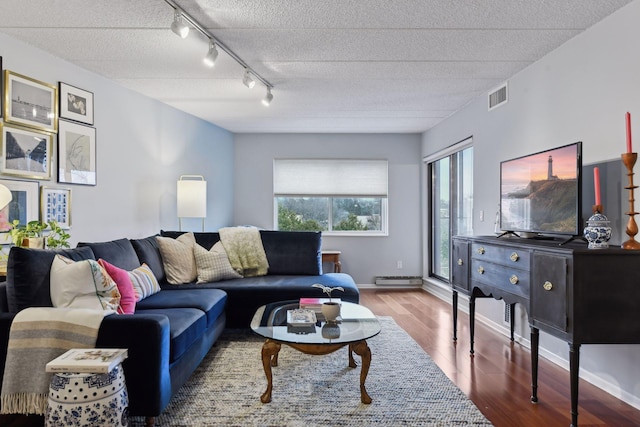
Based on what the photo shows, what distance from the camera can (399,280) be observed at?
6191 mm

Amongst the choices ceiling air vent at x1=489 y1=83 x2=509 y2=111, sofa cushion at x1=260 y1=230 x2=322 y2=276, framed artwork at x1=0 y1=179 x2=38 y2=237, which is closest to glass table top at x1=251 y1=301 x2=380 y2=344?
sofa cushion at x1=260 y1=230 x2=322 y2=276

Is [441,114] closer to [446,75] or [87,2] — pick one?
[446,75]

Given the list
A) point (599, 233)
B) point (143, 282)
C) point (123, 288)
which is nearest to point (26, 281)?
point (123, 288)

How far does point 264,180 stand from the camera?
6.25 meters

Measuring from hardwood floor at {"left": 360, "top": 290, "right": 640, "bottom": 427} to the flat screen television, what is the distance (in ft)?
3.23

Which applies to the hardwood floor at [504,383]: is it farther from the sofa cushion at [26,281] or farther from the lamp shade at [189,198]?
the lamp shade at [189,198]

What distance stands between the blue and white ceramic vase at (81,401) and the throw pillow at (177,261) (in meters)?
1.90

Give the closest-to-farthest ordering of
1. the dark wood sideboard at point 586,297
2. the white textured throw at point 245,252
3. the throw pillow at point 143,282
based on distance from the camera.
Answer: the dark wood sideboard at point 586,297, the throw pillow at point 143,282, the white textured throw at point 245,252

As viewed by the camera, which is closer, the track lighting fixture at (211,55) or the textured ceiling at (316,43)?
the textured ceiling at (316,43)

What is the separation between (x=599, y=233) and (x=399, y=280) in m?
4.13

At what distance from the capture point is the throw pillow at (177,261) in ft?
12.1

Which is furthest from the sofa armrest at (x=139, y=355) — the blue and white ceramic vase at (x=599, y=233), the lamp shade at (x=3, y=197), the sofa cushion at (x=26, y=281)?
the blue and white ceramic vase at (x=599, y=233)

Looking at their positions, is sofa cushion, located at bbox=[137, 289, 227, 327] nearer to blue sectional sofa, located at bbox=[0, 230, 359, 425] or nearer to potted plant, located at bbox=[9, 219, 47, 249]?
blue sectional sofa, located at bbox=[0, 230, 359, 425]

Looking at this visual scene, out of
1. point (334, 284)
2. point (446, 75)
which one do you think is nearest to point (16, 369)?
point (334, 284)
